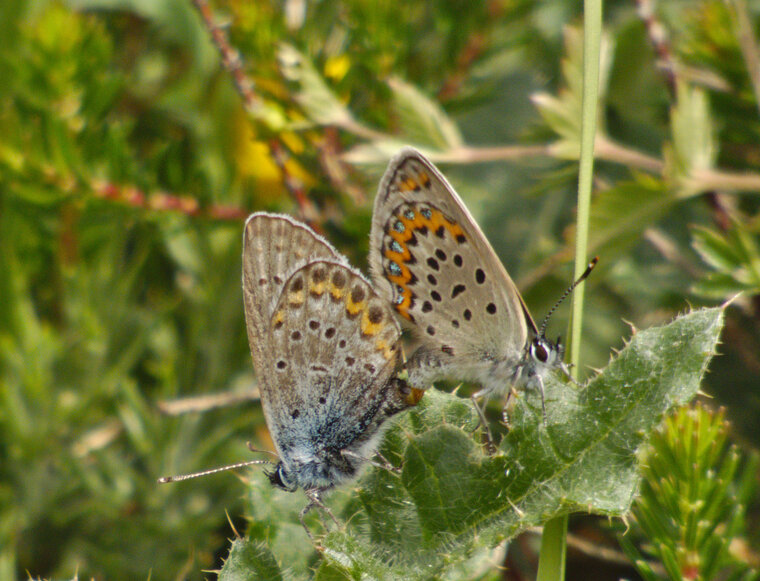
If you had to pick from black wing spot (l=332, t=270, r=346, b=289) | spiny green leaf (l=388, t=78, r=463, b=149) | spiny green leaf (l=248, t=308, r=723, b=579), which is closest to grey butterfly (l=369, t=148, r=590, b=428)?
black wing spot (l=332, t=270, r=346, b=289)

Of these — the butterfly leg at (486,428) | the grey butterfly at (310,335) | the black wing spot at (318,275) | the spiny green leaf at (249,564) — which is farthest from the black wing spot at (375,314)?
the spiny green leaf at (249,564)

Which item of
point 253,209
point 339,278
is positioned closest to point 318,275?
point 339,278

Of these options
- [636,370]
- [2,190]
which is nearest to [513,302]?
[636,370]

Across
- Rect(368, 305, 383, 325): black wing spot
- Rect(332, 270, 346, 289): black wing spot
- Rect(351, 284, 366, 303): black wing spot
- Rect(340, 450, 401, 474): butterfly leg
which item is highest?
Rect(332, 270, 346, 289): black wing spot

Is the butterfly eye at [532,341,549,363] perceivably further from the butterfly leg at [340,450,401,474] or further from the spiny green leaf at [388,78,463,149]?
the spiny green leaf at [388,78,463,149]

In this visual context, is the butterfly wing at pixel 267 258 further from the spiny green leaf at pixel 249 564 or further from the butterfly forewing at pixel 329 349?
the spiny green leaf at pixel 249 564

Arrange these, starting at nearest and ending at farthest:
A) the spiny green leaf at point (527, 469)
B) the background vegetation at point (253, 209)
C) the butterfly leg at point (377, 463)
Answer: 1. the spiny green leaf at point (527, 469)
2. the butterfly leg at point (377, 463)
3. the background vegetation at point (253, 209)
